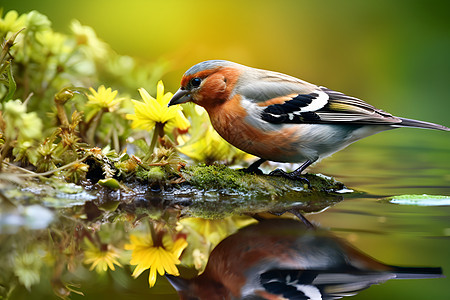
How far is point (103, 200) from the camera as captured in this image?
7.73 feet

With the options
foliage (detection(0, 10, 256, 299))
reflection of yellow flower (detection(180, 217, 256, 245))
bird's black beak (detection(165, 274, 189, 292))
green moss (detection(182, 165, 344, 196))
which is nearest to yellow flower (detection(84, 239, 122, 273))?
foliage (detection(0, 10, 256, 299))

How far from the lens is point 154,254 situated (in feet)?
5.09

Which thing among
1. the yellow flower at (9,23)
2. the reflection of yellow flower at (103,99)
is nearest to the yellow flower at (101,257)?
the reflection of yellow flower at (103,99)

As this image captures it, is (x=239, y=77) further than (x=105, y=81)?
No

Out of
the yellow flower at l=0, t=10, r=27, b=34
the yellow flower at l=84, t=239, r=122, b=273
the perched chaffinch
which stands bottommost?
the yellow flower at l=84, t=239, r=122, b=273

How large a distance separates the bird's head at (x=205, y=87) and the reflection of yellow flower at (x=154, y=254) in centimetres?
136

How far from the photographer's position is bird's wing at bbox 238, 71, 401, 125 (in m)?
2.96

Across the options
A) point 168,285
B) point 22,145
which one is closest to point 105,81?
point 22,145

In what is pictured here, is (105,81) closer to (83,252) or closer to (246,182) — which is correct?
(246,182)

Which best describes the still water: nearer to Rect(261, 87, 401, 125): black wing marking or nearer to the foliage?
the foliage

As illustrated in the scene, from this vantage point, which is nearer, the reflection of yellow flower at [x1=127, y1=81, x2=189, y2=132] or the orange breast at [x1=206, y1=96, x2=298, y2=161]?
the reflection of yellow flower at [x1=127, y1=81, x2=189, y2=132]

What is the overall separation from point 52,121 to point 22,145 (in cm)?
68

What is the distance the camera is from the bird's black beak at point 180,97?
2893 millimetres

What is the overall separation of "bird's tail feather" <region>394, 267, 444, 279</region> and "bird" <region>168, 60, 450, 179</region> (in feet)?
4.67
